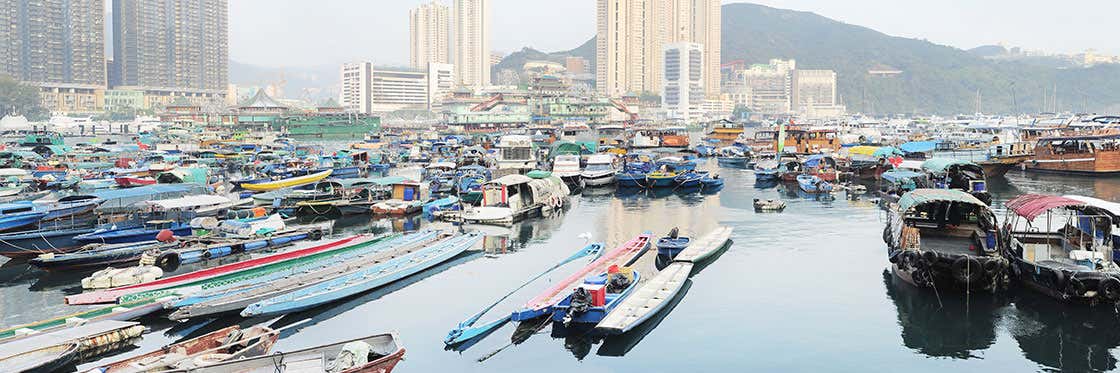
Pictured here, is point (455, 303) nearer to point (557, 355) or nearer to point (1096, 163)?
point (557, 355)

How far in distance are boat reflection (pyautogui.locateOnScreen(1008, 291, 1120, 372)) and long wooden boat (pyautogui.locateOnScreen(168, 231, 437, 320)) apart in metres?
12.7

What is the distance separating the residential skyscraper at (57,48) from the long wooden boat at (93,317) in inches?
5658

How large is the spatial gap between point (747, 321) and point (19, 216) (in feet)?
64.3

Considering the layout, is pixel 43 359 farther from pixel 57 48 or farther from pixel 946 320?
pixel 57 48

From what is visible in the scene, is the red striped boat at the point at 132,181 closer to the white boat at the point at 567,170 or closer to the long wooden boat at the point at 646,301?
the white boat at the point at 567,170

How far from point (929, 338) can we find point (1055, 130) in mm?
50307

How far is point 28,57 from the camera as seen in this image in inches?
5605

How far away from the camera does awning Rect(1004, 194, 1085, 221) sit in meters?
17.4

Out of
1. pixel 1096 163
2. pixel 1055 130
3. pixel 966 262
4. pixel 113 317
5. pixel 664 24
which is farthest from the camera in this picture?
pixel 664 24

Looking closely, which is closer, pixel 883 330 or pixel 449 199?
pixel 883 330

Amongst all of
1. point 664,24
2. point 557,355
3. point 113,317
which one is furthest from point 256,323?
point 664,24

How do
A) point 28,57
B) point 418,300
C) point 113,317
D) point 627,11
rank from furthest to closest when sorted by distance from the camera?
point 627,11
point 28,57
point 418,300
point 113,317

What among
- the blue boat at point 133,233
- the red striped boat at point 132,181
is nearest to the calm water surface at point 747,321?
the blue boat at point 133,233

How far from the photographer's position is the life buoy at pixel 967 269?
656 inches
